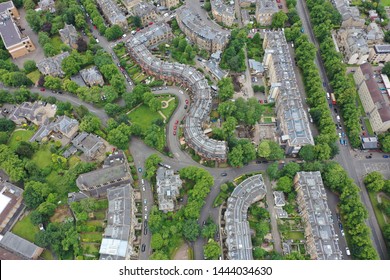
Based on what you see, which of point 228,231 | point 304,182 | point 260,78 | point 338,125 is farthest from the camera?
point 260,78

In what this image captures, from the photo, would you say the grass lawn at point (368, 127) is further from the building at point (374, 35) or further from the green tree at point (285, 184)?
the building at point (374, 35)

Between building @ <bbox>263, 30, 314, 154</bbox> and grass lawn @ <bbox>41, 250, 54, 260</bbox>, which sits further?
building @ <bbox>263, 30, 314, 154</bbox>

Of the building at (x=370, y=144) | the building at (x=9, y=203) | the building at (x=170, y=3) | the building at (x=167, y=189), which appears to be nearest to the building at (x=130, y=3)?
the building at (x=170, y=3)

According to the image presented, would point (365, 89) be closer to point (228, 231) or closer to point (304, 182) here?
point (304, 182)

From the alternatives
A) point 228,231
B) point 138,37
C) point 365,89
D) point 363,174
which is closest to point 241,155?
point 228,231

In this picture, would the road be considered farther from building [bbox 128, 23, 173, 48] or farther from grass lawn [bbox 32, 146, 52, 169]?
grass lawn [bbox 32, 146, 52, 169]

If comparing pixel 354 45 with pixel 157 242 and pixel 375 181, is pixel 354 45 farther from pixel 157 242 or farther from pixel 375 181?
pixel 157 242

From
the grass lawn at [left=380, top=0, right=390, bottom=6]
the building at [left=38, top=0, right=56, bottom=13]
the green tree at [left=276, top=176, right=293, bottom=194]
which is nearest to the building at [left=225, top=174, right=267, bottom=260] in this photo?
the green tree at [left=276, top=176, right=293, bottom=194]
